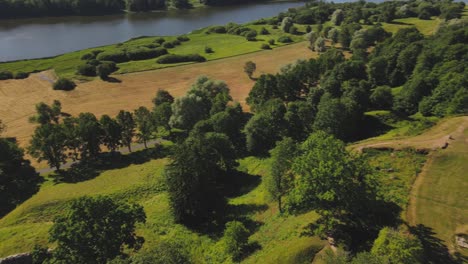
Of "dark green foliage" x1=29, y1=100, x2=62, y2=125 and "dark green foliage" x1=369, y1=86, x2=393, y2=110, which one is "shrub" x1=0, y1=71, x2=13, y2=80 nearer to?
"dark green foliage" x1=29, y1=100, x2=62, y2=125

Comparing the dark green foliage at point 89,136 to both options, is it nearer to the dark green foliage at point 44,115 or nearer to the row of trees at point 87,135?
the row of trees at point 87,135

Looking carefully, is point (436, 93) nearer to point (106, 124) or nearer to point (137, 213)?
point (137, 213)

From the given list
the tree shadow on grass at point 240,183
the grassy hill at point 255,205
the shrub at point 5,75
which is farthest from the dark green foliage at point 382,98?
the shrub at point 5,75

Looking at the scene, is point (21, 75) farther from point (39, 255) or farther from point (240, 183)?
point (39, 255)

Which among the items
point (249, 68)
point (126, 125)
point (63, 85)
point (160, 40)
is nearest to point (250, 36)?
point (160, 40)

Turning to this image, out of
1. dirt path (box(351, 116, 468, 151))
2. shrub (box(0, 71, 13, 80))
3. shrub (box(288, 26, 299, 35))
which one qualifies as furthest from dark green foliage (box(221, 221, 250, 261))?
shrub (box(288, 26, 299, 35))
